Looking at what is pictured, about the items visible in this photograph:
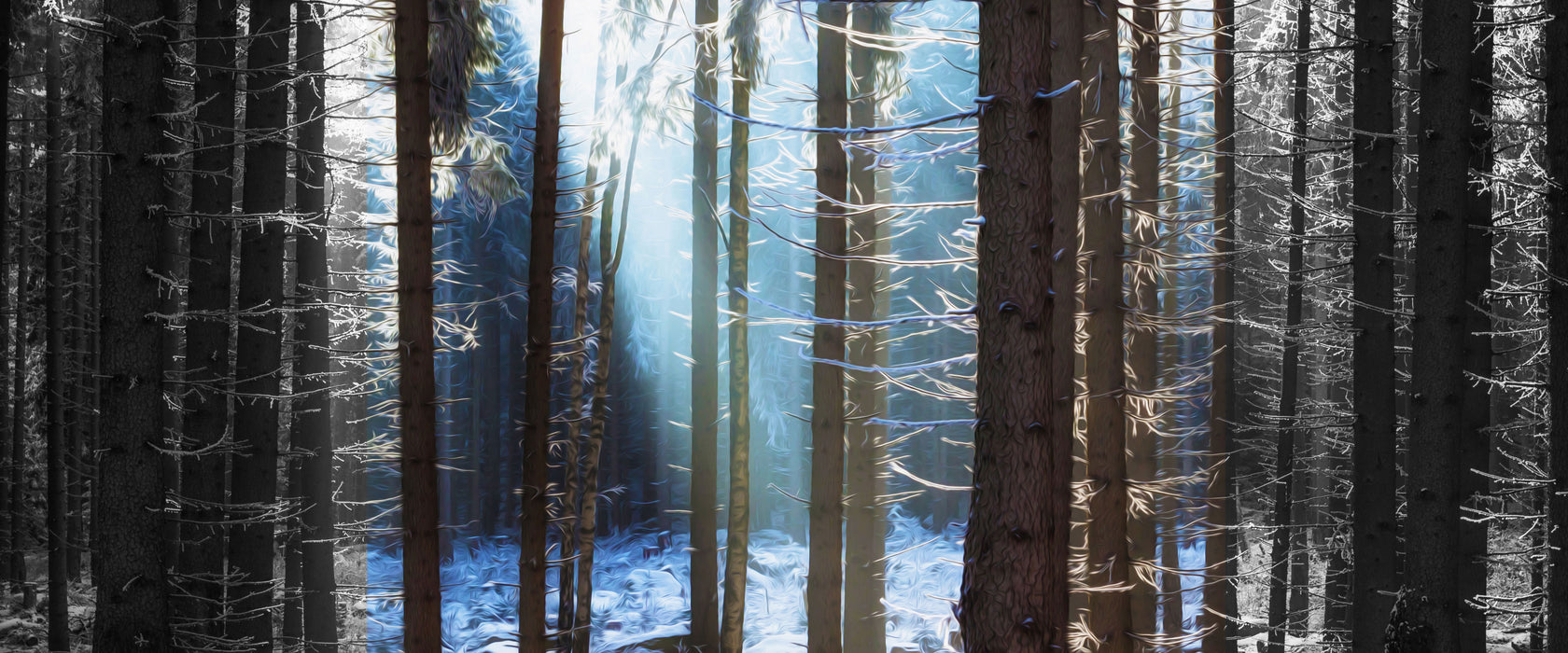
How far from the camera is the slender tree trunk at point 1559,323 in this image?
23.2ft

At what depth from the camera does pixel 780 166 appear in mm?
16734

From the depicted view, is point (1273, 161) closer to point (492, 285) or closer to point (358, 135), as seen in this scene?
point (492, 285)

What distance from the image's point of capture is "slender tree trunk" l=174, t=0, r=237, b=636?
9211mm

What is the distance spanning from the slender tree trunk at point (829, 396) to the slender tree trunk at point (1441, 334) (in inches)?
192

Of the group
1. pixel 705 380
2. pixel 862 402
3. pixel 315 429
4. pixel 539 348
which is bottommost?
pixel 315 429

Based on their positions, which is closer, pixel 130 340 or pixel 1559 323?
pixel 130 340

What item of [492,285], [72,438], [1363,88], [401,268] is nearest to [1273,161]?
[1363,88]

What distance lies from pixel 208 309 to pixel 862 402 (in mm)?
7104

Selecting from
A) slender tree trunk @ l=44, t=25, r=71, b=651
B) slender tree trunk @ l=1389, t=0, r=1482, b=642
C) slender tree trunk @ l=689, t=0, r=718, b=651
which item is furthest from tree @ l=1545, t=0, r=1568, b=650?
slender tree trunk @ l=44, t=25, r=71, b=651

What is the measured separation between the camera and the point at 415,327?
749 cm

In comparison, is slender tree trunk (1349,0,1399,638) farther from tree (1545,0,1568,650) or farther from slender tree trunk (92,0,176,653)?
slender tree trunk (92,0,176,653)

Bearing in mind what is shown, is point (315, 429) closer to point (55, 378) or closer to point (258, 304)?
point (258, 304)

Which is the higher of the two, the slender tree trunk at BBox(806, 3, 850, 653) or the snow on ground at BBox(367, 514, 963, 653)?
the slender tree trunk at BBox(806, 3, 850, 653)

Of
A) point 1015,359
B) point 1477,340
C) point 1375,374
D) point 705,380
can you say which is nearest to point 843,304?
point 705,380
